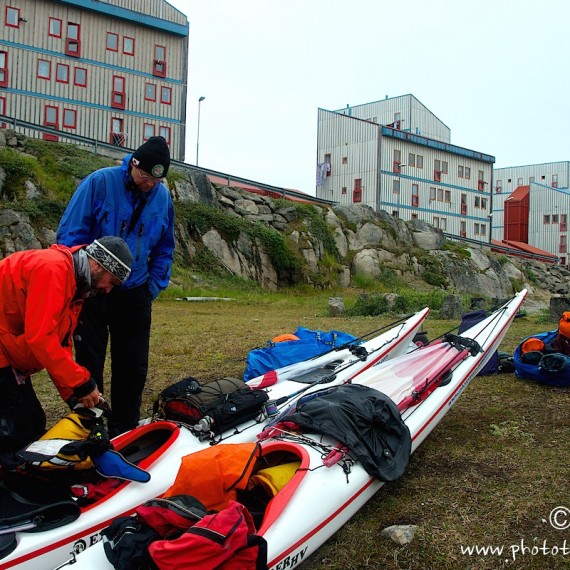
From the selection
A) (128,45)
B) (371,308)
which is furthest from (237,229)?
(128,45)

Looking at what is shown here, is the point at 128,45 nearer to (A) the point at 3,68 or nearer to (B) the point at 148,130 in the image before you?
(B) the point at 148,130

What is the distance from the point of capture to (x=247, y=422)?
422 cm

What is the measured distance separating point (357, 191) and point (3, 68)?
21.2 meters

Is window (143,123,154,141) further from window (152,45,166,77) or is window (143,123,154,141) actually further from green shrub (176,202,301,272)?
green shrub (176,202,301,272)

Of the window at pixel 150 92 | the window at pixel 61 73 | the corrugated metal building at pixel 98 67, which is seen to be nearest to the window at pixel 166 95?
the corrugated metal building at pixel 98 67

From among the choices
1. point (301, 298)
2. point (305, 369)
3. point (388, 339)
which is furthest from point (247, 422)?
point (301, 298)

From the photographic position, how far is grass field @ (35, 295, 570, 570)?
2.90 meters

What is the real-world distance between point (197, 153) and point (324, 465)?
30425 mm

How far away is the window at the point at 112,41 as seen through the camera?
27797 mm

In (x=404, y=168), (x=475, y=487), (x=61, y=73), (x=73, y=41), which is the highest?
(x=73, y=41)

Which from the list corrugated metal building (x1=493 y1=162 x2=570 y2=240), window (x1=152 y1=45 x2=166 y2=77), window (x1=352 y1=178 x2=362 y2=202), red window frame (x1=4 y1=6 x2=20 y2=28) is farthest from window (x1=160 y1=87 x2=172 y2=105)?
corrugated metal building (x1=493 y1=162 x2=570 y2=240)

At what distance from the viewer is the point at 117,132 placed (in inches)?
1099

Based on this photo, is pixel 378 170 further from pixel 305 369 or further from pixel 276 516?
pixel 276 516

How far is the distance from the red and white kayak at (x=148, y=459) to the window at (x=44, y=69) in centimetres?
2539
